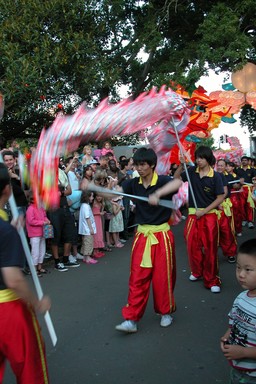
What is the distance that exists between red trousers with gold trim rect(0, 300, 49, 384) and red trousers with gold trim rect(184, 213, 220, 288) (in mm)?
3062

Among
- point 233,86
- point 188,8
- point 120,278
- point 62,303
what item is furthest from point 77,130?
point 188,8

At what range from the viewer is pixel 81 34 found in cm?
823

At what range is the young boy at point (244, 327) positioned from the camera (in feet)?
6.39

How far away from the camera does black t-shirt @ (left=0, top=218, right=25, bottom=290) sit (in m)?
2.00

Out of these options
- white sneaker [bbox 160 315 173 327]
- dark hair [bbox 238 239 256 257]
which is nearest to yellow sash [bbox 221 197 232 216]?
white sneaker [bbox 160 315 173 327]

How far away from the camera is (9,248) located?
2016mm

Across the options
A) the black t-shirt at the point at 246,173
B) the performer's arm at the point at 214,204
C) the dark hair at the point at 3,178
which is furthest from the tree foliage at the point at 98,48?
the dark hair at the point at 3,178

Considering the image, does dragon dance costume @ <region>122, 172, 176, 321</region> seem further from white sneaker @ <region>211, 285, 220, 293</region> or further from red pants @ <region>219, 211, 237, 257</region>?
red pants @ <region>219, 211, 237, 257</region>

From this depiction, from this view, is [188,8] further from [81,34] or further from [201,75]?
[81,34]

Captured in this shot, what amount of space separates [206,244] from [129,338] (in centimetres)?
169

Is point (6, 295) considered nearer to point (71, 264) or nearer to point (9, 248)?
point (9, 248)

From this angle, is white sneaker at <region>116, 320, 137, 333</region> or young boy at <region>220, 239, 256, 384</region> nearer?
young boy at <region>220, 239, 256, 384</region>

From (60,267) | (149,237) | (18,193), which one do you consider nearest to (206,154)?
(149,237)

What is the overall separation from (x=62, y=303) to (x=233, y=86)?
7.42 m
